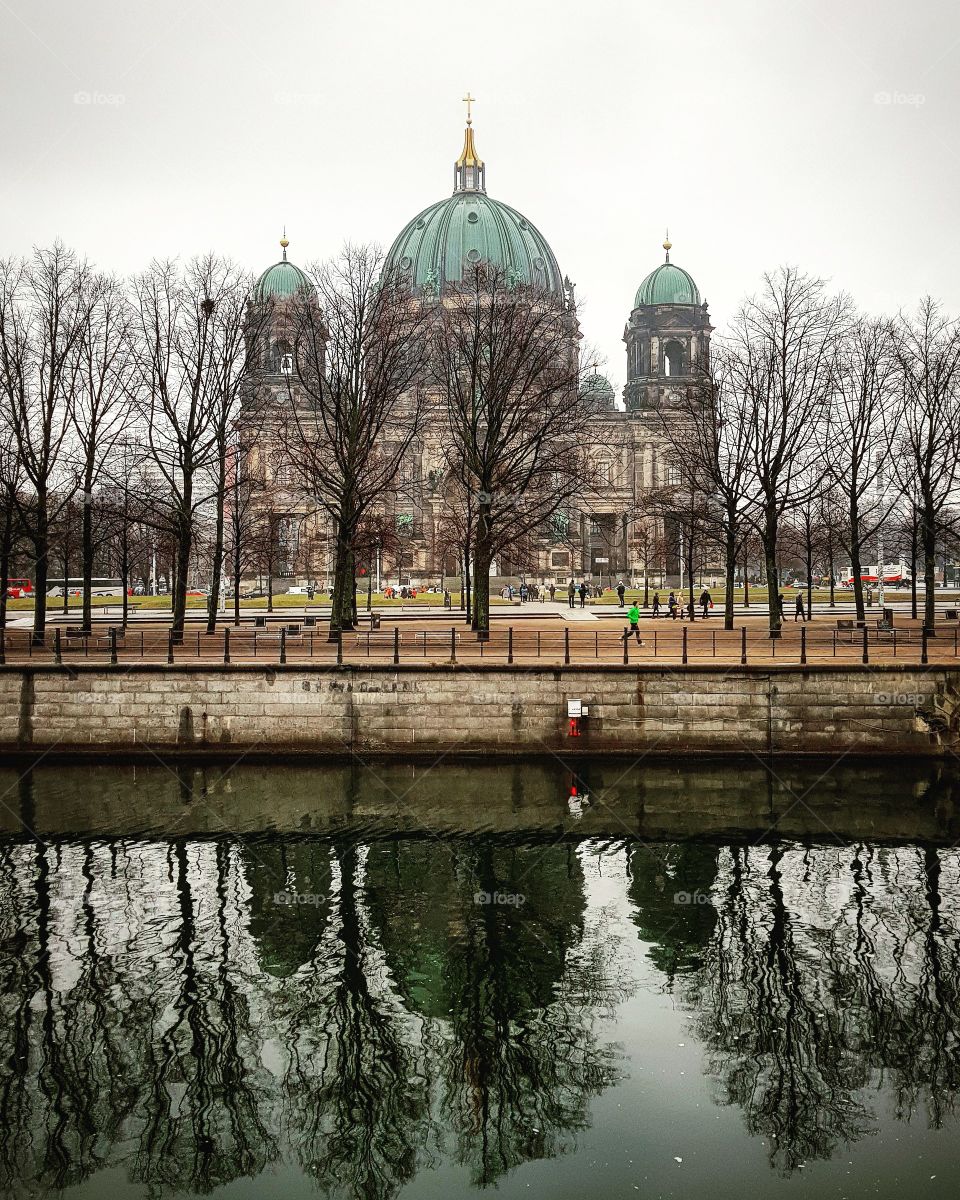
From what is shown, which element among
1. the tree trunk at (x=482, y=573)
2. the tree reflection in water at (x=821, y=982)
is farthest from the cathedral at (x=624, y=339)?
the tree reflection in water at (x=821, y=982)

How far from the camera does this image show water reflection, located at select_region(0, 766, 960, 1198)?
11.5 meters

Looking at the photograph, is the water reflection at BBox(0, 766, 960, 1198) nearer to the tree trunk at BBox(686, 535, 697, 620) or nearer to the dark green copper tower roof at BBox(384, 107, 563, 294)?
the tree trunk at BBox(686, 535, 697, 620)

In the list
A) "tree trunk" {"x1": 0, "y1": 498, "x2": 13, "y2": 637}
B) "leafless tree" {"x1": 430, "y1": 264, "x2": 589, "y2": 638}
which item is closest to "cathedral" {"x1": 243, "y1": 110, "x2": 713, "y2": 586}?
"leafless tree" {"x1": 430, "y1": 264, "x2": 589, "y2": 638}

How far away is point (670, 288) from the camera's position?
118125mm

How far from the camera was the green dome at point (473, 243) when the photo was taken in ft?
357

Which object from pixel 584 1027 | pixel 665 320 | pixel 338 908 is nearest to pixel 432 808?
pixel 338 908

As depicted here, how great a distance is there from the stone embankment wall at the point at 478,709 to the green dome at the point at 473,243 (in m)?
86.3

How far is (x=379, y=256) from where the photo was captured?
130ft

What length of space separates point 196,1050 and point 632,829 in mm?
10901

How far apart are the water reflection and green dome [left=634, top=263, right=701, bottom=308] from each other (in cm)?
10241

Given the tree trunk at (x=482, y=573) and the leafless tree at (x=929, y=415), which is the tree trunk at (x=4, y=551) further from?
the leafless tree at (x=929, y=415)

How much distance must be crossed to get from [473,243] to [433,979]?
Answer: 10382 cm

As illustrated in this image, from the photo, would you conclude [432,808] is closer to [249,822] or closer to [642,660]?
[249,822]

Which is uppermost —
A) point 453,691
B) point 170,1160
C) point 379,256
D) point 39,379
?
point 379,256
